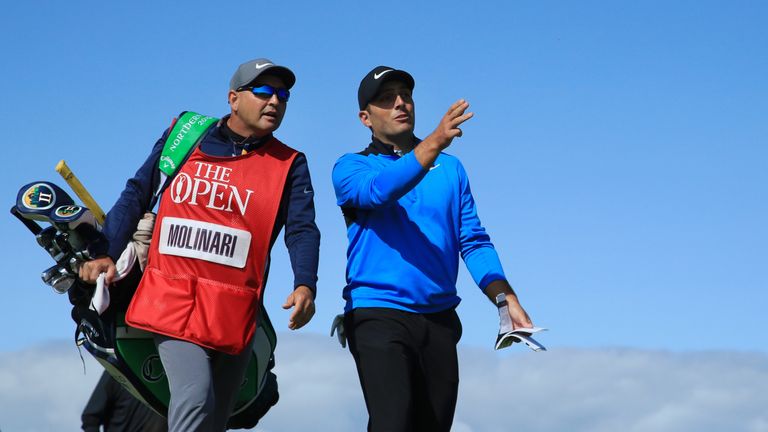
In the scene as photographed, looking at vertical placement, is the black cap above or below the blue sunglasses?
above

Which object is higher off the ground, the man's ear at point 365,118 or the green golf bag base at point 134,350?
the man's ear at point 365,118

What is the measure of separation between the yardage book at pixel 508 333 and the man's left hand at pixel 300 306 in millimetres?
1088

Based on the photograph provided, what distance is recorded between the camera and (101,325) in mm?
6562

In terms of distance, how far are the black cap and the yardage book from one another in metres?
1.33

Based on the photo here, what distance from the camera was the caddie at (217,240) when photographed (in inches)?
247

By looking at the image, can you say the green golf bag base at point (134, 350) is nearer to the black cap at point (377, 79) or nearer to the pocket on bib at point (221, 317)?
the pocket on bib at point (221, 317)

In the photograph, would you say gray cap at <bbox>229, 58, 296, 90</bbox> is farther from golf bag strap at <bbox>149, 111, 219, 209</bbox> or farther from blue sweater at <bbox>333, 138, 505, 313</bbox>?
blue sweater at <bbox>333, 138, 505, 313</bbox>

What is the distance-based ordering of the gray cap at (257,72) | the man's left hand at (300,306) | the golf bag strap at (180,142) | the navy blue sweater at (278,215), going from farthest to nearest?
the gray cap at (257,72) < the golf bag strap at (180,142) < the navy blue sweater at (278,215) < the man's left hand at (300,306)

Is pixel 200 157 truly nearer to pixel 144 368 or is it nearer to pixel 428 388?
pixel 144 368

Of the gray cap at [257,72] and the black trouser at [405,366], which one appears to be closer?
the black trouser at [405,366]

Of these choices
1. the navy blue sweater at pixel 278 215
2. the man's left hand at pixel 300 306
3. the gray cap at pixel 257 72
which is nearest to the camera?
the man's left hand at pixel 300 306

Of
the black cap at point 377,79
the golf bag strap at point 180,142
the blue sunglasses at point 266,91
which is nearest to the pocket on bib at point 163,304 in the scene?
the golf bag strap at point 180,142

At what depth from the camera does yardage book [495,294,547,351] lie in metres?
6.65

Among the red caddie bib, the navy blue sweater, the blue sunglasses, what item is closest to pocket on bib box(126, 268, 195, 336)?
the red caddie bib
